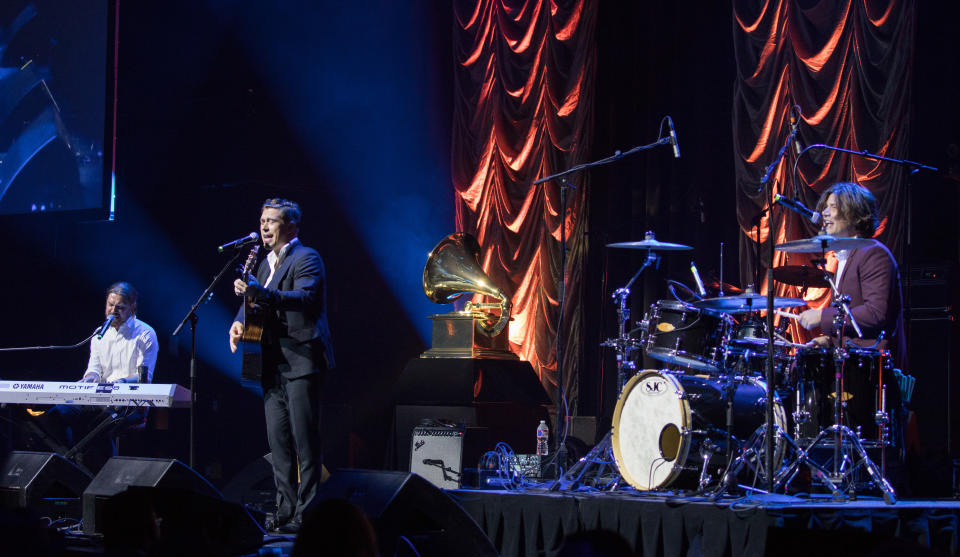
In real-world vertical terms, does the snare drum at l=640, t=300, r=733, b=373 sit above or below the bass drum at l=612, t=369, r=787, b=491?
above

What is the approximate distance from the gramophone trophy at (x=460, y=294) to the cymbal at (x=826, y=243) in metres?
3.11

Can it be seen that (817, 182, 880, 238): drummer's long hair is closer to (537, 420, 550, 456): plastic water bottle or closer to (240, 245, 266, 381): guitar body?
(537, 420, 550, 456): plastic water bottle

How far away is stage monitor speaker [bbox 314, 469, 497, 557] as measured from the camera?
3.86 m

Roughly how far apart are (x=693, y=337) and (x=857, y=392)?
103 cm

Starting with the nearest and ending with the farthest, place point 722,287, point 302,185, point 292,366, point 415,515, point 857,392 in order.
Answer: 1. point 415,515
2. point 857,392
3. point 292,366
4. point 722,287
5. point 302,185

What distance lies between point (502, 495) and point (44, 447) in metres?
4.53

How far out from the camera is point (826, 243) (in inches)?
198

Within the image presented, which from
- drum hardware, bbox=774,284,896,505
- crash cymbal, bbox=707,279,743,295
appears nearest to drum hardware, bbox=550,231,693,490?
crash cymbal, bbox=707,279,743,295

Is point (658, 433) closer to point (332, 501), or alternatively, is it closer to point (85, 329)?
point (332, 501)

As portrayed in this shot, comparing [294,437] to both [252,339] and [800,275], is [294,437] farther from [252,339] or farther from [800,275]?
[800,275]

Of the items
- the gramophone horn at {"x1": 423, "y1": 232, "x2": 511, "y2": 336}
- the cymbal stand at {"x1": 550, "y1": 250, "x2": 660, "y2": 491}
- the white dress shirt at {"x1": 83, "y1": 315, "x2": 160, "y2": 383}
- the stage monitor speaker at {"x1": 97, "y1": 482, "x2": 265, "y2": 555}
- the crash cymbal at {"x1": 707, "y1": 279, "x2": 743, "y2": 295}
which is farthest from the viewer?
the gramophone horn at {"x1": 423, "y1": 232, "x2": 511, "y2": 336}

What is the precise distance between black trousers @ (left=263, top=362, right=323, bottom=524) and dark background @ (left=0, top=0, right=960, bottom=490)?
115 inches

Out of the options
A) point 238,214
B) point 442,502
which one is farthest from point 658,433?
point 238,214

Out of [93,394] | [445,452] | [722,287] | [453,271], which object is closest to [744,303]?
[722,287]
